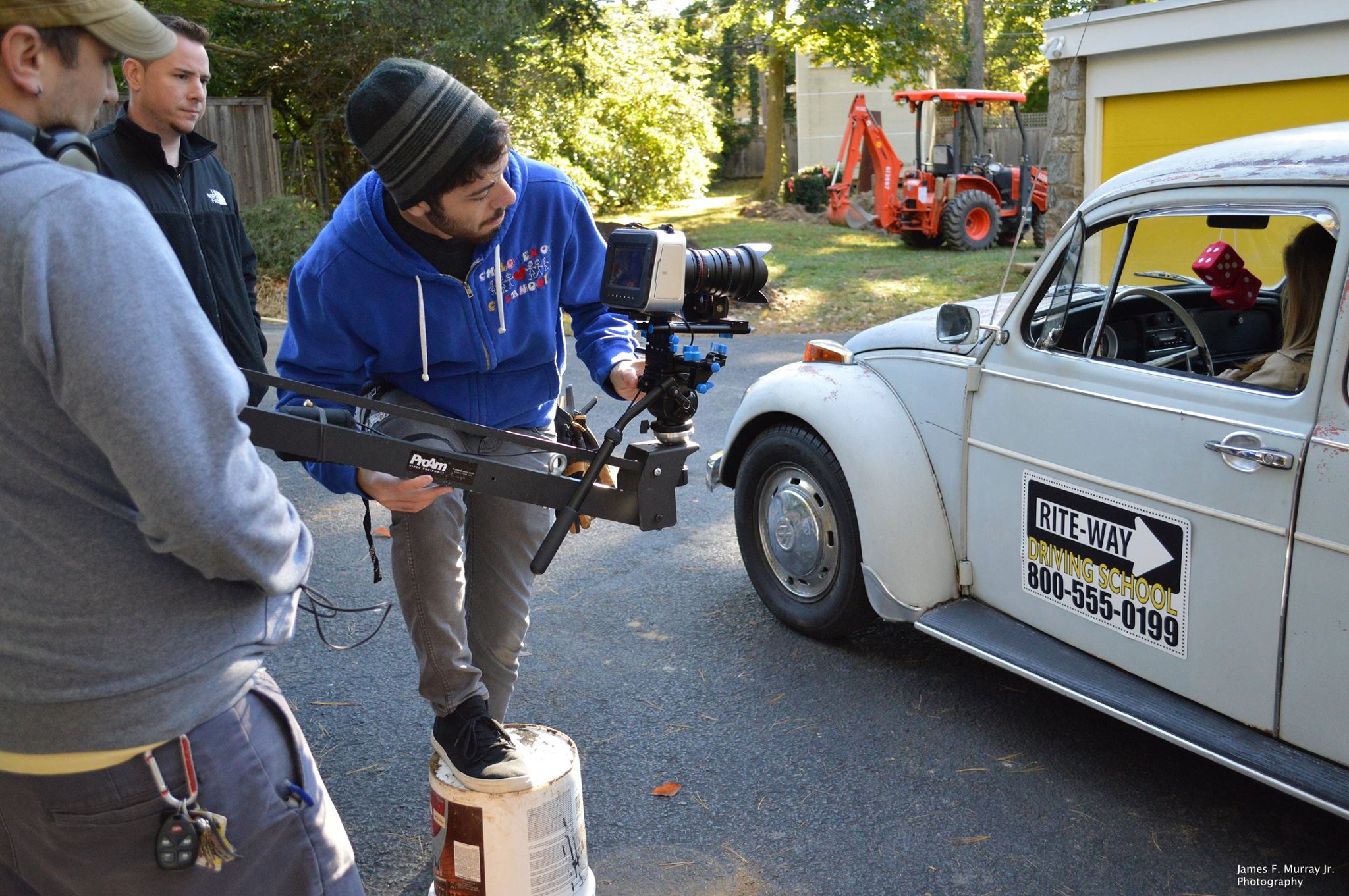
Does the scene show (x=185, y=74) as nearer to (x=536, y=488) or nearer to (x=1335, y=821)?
(x=536, y=488)

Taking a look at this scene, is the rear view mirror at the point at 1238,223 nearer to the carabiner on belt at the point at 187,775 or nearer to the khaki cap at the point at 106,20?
the khaki cap at the point at 106,20

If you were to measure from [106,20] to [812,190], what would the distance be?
2503 centimetres

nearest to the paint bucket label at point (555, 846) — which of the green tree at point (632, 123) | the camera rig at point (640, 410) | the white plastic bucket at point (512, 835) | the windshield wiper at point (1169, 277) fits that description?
the white plastic bucket at point (512, 835)

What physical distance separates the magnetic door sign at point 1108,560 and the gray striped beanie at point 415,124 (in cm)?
197

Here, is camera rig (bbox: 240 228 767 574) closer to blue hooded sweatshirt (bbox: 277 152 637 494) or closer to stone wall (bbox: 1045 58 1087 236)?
blue hooded sweatshirt (bbox: 277 152 637 494)

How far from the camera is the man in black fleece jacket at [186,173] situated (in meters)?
4.21

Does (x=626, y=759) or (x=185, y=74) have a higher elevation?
(x=185, y=74)

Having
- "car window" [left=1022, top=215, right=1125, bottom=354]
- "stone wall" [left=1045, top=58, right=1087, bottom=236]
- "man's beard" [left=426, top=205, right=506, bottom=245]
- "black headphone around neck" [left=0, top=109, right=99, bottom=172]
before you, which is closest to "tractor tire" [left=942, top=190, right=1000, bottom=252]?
"stone wall" [left=1045, top=58, right=1087, bottom=236]

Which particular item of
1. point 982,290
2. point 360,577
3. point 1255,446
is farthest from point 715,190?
point 1255,446

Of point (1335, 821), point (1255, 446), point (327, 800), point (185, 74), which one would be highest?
point (185, 74)

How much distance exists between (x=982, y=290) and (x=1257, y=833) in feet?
35.2

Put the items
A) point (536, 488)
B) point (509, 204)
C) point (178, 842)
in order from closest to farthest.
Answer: point (178, 842) < point (536, 488) < point (509, 204)

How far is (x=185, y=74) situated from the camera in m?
4.20

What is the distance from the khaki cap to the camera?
1372mm
